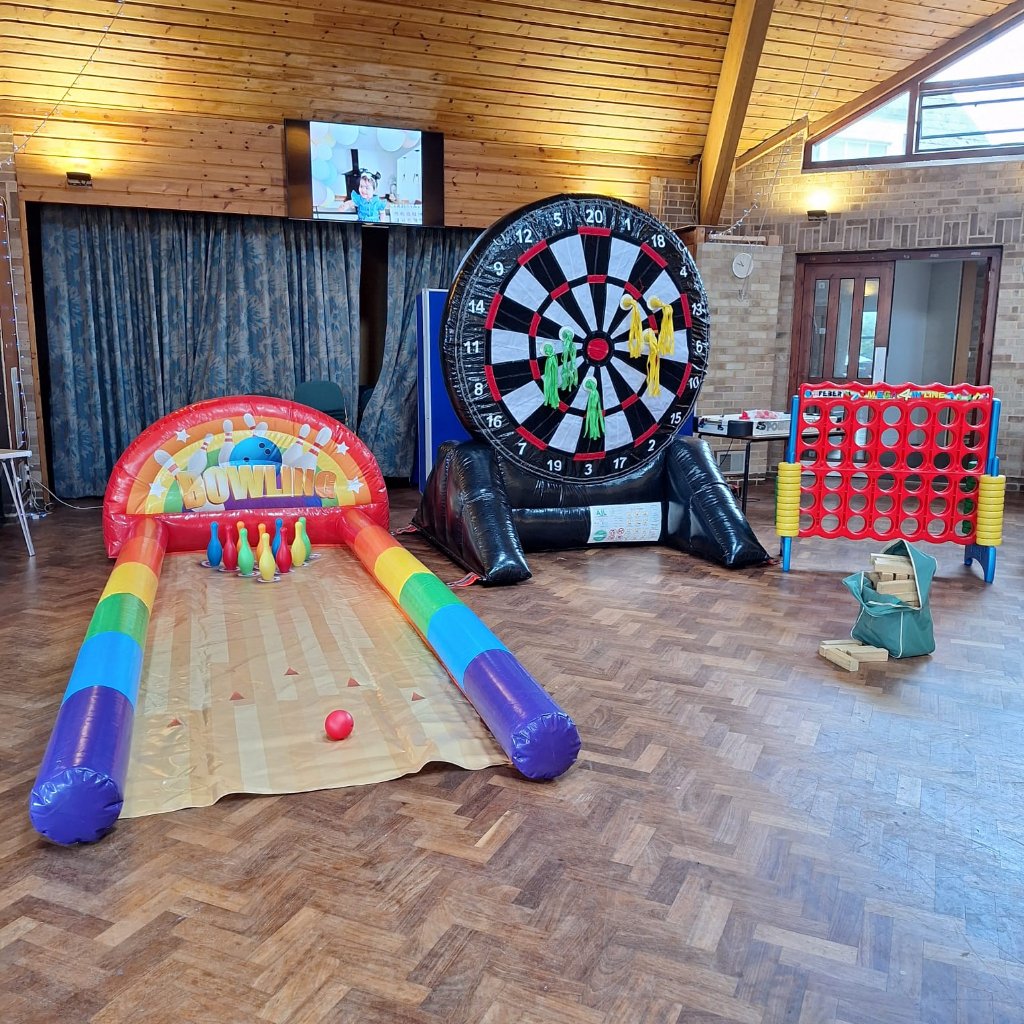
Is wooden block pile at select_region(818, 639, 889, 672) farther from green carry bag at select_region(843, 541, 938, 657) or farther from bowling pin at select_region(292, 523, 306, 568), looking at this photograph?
bowling pin at select_region(292, 523, 306, 568)

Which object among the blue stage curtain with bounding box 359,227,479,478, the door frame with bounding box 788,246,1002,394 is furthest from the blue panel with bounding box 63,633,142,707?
the door frame with bounding box 788,246,1002,394

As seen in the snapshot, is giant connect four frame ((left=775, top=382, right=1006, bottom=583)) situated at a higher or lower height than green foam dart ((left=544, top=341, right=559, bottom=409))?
A: lower

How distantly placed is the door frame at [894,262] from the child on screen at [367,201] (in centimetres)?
392

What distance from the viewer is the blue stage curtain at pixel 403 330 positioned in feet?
25.8

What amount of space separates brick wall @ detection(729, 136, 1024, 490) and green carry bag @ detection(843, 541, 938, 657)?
493 cm

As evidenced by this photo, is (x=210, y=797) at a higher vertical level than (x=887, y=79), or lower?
lower

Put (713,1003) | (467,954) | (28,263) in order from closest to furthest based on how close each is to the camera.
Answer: (713,1003)
(467,954)
(28,263)

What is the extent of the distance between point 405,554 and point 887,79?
662 cm

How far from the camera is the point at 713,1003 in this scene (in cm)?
170

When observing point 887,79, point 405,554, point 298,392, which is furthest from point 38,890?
point 887,79

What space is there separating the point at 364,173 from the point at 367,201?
216 millimetres

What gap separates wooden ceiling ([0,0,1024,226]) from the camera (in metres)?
6.27

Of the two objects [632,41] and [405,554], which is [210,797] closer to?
[405,554]

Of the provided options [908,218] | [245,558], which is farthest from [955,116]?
[245,558]
